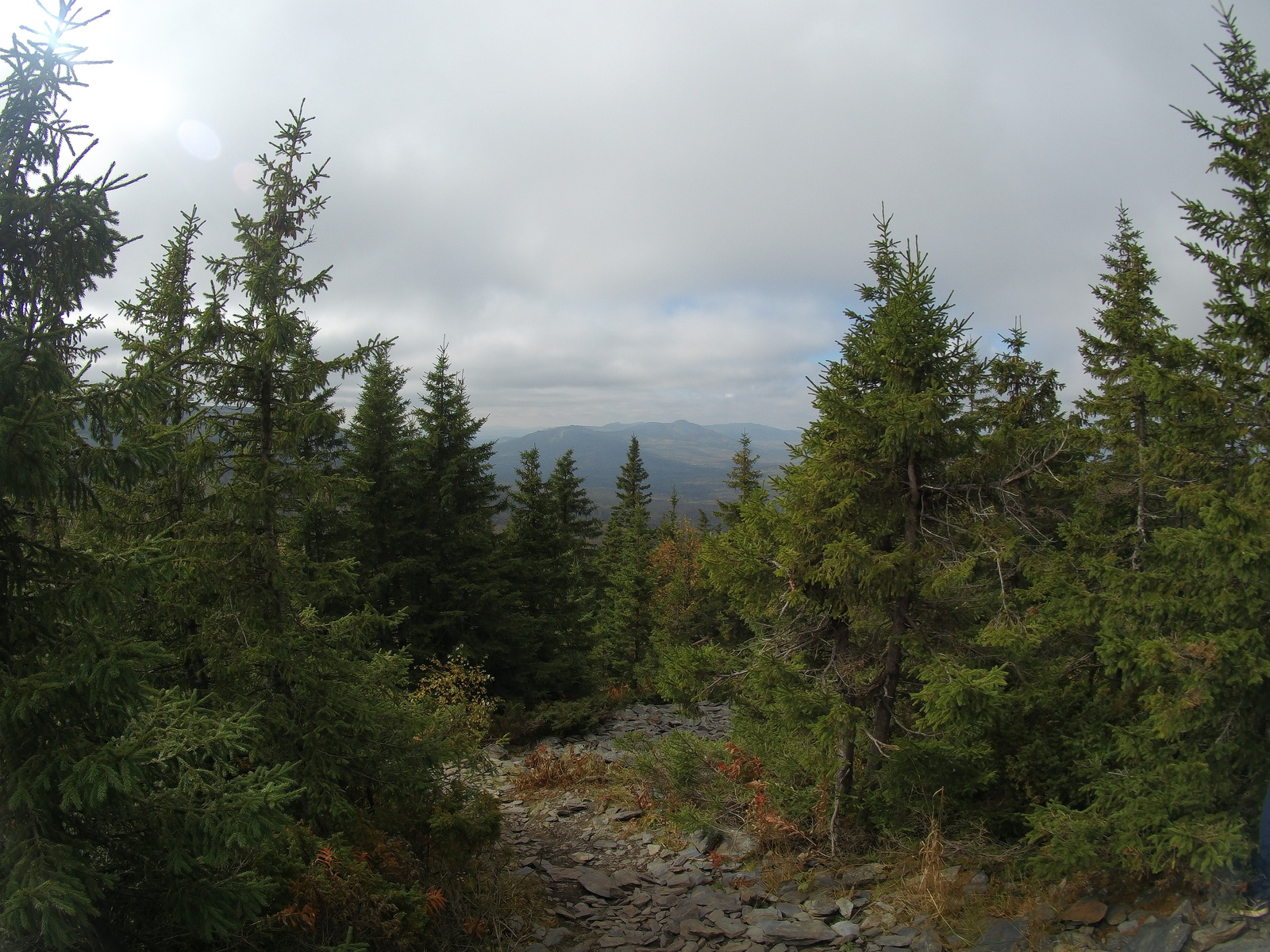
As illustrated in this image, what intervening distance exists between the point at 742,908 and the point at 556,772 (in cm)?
792

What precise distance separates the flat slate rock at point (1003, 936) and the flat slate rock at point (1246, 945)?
1.57m

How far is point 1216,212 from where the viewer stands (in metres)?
6.15

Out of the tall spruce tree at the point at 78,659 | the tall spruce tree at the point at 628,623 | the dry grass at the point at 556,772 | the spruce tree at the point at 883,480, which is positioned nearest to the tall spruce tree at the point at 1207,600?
the spruce tree at the point at 883,480

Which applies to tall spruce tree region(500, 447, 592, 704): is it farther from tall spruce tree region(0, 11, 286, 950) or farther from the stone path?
tall spruce tree region(0, 11, 286, 950)

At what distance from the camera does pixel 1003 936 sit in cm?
613

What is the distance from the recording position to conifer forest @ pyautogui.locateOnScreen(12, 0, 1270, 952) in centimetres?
435

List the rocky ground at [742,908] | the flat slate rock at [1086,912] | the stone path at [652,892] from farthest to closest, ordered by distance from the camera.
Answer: the stone path at [652,892] < the flat slate rock at [1086,912] < the rocky ground at [742,908]

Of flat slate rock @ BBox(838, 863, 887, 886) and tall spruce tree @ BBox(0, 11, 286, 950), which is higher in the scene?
tall spruce tree @ BBox(0, 11, 286, 950)

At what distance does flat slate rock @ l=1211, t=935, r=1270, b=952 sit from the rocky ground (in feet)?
0.04

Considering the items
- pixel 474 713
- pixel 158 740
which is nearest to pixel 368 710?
pixel 158 740

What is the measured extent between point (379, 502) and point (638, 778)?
429 inches

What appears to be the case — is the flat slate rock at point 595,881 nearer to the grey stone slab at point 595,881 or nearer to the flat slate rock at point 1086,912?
the grey stone slab at point 595,881

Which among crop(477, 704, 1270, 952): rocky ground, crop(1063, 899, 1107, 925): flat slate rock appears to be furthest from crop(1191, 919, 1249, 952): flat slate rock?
crop(1063, 899, 1107, 925): flat slate rock

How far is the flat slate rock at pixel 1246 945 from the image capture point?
4816mm
